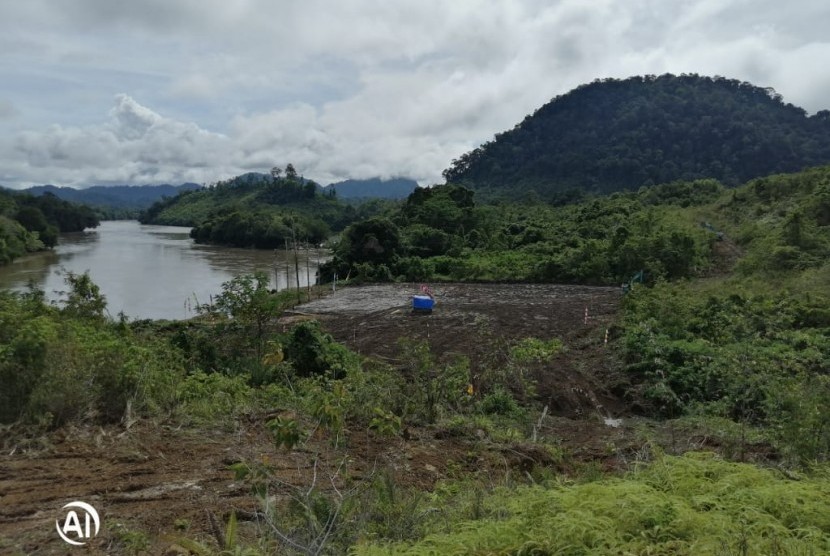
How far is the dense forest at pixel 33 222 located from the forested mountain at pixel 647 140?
46.8 m

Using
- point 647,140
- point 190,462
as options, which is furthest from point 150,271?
point 647,140

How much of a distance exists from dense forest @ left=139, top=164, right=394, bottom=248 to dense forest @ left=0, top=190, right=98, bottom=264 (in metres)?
13.9

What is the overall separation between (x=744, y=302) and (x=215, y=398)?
42.2 feet

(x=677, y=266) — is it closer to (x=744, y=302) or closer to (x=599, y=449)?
(x=744, y=302)

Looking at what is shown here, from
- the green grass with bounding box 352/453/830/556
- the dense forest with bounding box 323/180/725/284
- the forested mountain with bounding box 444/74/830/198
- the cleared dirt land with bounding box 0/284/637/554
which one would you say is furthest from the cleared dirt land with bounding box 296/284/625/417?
the forested mountain with bounding box 444/74/830/198

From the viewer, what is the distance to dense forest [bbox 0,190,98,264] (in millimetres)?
39125

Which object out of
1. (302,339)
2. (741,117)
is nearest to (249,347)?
(302,339)

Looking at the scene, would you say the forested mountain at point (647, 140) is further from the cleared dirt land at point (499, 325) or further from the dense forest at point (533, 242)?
the cleared dirt land at point (499, 325)

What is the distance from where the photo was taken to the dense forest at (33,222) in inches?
1540

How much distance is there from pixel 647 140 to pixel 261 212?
177 feet

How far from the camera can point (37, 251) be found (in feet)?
152

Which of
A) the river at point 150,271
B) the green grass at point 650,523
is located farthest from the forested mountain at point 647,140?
the green grass at point 650,523

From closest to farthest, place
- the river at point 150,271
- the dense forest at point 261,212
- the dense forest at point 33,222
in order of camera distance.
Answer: the river at point 150,271
the dense forest at point 33,222
the dense forest at point 261,212

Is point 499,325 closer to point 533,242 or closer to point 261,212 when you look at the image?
point 533,242
